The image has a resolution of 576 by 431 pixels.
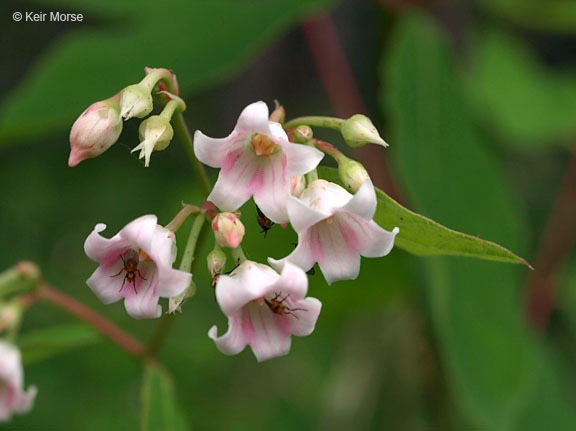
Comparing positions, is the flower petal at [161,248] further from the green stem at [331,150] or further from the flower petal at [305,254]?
the green stem at [331,150]

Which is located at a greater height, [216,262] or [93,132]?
[93,132]

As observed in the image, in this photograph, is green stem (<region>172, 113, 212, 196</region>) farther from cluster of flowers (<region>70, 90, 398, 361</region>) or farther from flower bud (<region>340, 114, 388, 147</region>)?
flower bud (<region>340, 114, 388, 147</region>)

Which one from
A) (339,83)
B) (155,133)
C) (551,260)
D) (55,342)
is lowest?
(551,260)

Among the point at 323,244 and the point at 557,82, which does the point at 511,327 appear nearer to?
the point at 323,244

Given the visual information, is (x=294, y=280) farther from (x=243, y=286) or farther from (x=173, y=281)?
(x=173, y=281)

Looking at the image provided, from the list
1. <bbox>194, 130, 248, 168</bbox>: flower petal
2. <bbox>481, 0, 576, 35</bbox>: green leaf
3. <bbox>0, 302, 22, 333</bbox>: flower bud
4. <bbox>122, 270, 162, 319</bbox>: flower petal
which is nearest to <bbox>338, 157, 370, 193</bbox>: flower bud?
<bbox>194, 130, 248, 168</bbox>: flower petal

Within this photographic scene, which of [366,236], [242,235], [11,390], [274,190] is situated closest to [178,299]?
[242,235]
